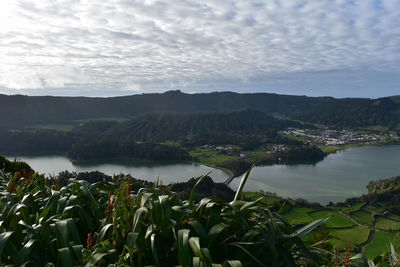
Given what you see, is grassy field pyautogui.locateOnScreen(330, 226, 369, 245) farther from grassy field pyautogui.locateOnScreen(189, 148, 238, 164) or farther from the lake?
grassy field pyautogui.locateOnScreen(189, 148, 238, 164)

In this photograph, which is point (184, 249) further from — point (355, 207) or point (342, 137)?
point (342, 137)

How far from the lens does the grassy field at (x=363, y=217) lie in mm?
36375

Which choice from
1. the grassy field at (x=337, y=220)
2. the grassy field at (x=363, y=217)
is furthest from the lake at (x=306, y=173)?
the grassy field at (x=337, y=220)

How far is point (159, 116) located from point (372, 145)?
107m

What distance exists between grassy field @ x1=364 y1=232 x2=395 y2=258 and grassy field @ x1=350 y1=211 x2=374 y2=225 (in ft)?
14.7

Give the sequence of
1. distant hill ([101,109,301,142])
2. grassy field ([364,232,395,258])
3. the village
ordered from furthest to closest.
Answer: distant hill ([101,109,301,142])
the village
grassy field ([364,232,395,258])

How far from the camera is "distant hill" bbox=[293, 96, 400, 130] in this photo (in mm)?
160000

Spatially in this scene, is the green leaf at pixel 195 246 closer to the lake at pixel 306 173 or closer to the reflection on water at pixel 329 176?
the lake at pixel 306 173

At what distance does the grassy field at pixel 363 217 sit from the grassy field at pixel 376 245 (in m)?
4.47

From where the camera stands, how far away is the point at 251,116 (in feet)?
591

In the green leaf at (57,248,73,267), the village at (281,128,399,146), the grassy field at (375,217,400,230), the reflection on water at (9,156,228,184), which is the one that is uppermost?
the green leaf at (57,248,73,267)

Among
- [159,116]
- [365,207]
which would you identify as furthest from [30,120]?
[365,207]

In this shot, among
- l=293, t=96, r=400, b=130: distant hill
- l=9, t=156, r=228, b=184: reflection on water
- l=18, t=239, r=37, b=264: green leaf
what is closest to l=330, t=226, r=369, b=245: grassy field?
l=9, t=156, r=228, b=184: reflection on water

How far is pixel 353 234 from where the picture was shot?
3028 cm
